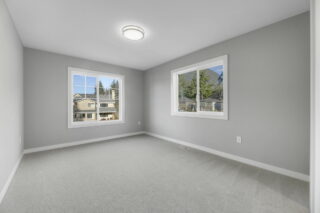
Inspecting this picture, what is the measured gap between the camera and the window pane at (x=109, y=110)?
14.4ft

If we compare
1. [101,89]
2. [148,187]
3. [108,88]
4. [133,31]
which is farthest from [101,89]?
[148,187]

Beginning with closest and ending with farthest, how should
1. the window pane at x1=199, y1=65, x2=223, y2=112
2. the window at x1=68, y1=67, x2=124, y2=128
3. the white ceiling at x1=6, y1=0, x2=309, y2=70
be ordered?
1. the white ceiling at x1=6, y1=0, x2=309, y2=70
2. the window pane at x1=199, y1=65, x2=223, y2=112
3. the window at x1=68, y1=67, x2=124, y2=128

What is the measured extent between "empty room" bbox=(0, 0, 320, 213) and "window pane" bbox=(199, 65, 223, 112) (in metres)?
0.03

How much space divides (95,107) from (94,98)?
0.29 metres

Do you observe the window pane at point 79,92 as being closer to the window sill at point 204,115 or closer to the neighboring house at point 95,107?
the neighboring house at point 95,107

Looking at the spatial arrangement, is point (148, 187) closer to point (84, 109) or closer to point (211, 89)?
point (211, 89)

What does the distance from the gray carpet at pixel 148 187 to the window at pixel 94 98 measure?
1396 millimetres

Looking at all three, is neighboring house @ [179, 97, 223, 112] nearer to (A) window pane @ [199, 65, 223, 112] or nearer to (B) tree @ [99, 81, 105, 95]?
(A) window pane @ [199, 65, 223, 112]

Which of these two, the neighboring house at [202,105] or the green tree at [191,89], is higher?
the green tree at [191,89]

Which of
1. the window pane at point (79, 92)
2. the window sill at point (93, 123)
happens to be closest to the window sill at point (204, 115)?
the window sill at point (93, 123)

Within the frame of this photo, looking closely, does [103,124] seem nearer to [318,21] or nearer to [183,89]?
[183,89]

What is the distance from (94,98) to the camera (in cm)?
423

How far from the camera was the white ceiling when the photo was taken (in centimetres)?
187

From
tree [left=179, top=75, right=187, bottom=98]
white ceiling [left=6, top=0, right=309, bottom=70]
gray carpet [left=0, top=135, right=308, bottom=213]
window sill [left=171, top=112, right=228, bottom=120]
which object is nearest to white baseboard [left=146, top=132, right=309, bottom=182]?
gray carpet [left=0, top=135, right=308, bottom=213]
